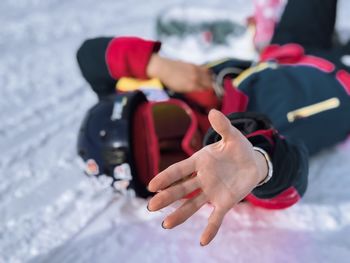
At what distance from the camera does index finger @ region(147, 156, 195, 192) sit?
1.62 feet

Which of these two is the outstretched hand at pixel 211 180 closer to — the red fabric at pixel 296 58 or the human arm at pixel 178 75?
the human arm at pixel 178 75

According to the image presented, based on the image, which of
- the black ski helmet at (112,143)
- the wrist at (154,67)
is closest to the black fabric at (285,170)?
the black ski helmet at (112,143)

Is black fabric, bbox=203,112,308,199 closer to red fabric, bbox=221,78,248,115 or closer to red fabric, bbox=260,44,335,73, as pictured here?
red fabric, bbox=221,78,248,115

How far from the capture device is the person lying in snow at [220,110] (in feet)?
2.18

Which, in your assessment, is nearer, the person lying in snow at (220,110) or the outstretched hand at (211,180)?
the outstretched hand at (211,180)

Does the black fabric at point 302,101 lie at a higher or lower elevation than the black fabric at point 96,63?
lower

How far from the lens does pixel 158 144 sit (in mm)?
818

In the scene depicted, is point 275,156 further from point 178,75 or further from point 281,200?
point 178,75

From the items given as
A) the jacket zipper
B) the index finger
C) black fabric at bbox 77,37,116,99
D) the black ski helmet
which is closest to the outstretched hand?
the index finger

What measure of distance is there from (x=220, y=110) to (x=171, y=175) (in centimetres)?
43

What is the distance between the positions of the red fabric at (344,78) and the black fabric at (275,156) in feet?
0.97

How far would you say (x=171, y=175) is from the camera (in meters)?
0.50

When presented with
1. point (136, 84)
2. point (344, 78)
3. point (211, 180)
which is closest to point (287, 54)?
point (344, 78)

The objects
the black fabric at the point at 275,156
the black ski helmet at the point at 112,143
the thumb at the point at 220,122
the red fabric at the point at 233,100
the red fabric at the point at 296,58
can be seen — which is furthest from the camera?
the red fabric at the point at 296,58
